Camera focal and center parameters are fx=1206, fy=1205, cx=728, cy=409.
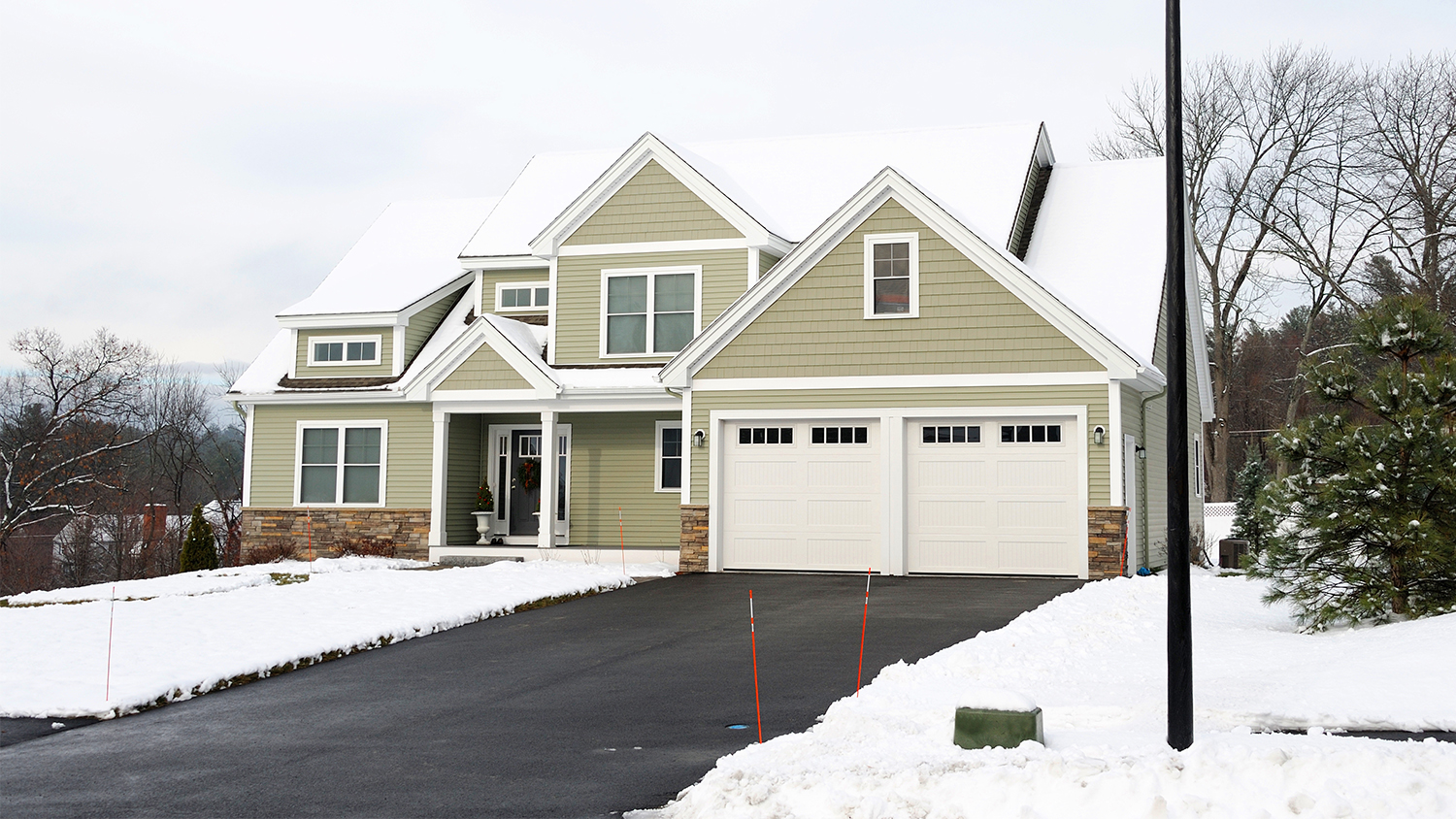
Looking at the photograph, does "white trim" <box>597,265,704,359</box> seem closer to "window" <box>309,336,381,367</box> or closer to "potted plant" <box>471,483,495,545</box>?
"potted plant" <box>471,483,495,545</box>

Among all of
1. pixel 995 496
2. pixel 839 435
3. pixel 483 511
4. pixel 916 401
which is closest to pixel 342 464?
pixel 483 511

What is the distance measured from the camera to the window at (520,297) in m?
23.3

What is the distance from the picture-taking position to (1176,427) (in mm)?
6531

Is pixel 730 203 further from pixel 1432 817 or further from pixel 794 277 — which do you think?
pixel 1432 817

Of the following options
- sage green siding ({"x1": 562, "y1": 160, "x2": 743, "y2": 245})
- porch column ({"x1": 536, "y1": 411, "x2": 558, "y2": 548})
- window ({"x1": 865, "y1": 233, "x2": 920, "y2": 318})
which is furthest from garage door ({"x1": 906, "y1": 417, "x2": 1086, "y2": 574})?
porch column ({"x1": 536, "y1": 411, "x2": 558, "y2": 548})

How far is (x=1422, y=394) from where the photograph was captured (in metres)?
10.8

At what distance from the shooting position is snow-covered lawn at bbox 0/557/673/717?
9297 millimetres

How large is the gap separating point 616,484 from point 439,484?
3178mm

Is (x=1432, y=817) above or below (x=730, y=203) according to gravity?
below

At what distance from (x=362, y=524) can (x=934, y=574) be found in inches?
441

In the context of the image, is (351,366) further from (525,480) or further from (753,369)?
(753,369)

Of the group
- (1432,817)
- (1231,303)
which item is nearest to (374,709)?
(1432,817)

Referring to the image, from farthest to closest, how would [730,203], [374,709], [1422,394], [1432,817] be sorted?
[730,203], [1422,394], [374,709], [1432,817]

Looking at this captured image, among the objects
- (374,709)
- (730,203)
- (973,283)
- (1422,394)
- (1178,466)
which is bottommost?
(374,709)
